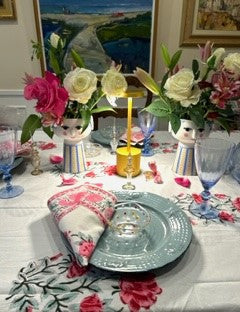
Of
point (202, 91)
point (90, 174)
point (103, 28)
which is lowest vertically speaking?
point (90, 174)

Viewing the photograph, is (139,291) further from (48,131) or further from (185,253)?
(48,131)

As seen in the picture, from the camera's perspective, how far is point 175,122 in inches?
36.9

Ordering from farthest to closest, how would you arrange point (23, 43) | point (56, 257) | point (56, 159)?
point (23, 43)
point (56, 159)
point (56, 257)

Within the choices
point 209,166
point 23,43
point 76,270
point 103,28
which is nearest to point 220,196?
point 209,166

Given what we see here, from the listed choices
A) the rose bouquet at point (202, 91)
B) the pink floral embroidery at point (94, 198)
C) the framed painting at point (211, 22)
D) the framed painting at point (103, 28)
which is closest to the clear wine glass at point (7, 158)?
the pink floral embroidery at point (94, 198)

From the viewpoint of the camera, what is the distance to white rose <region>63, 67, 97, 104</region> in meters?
0.87

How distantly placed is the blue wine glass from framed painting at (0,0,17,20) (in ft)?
4.79

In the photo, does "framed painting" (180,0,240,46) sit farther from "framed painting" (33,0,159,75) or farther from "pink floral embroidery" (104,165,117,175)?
"pink floral embroidery" (104,165,117,175)

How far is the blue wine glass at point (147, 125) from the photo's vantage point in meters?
1.15

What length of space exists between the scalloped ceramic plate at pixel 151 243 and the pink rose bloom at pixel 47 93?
37 centimetres

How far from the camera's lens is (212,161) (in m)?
0.80

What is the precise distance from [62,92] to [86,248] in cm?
45

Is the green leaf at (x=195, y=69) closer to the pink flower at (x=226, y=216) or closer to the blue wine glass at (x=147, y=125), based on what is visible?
the blue wine glass at (x=147, y=125)

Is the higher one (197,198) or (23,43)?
(23,43)
